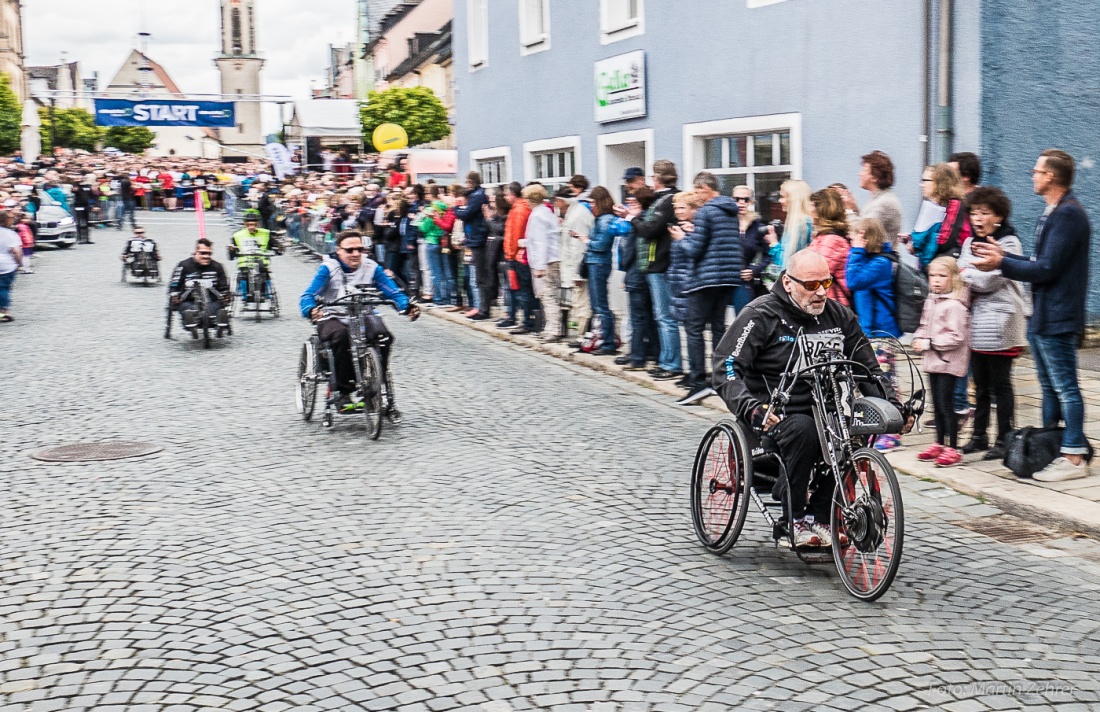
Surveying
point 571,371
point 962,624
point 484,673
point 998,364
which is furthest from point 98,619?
point 571,371

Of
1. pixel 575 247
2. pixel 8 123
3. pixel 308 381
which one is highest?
pixel 8 123

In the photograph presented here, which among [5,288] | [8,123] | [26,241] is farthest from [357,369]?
[8,123]

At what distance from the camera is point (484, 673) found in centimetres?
470

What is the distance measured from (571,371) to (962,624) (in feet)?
28.1

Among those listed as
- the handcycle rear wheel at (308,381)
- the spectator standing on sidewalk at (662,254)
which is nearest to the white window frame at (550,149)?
the spectator standing on sidewalk at (662,254)

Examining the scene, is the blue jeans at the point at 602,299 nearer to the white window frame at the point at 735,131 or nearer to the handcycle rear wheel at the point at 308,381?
the white window frame at the point at 735,131

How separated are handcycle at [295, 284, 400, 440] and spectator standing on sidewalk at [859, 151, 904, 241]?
3937 millimetres

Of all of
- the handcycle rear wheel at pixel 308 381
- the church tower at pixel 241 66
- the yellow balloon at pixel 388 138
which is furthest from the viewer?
the church tower at pixel 241 66

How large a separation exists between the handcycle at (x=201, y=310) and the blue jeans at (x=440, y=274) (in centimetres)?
420

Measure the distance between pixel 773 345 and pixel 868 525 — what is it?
40.8 inches

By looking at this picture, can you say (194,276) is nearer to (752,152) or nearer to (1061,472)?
(752,152)

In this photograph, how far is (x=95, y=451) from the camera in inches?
368

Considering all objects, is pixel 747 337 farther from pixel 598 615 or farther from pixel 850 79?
pixel 850 79

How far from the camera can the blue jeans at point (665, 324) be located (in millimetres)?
12258
